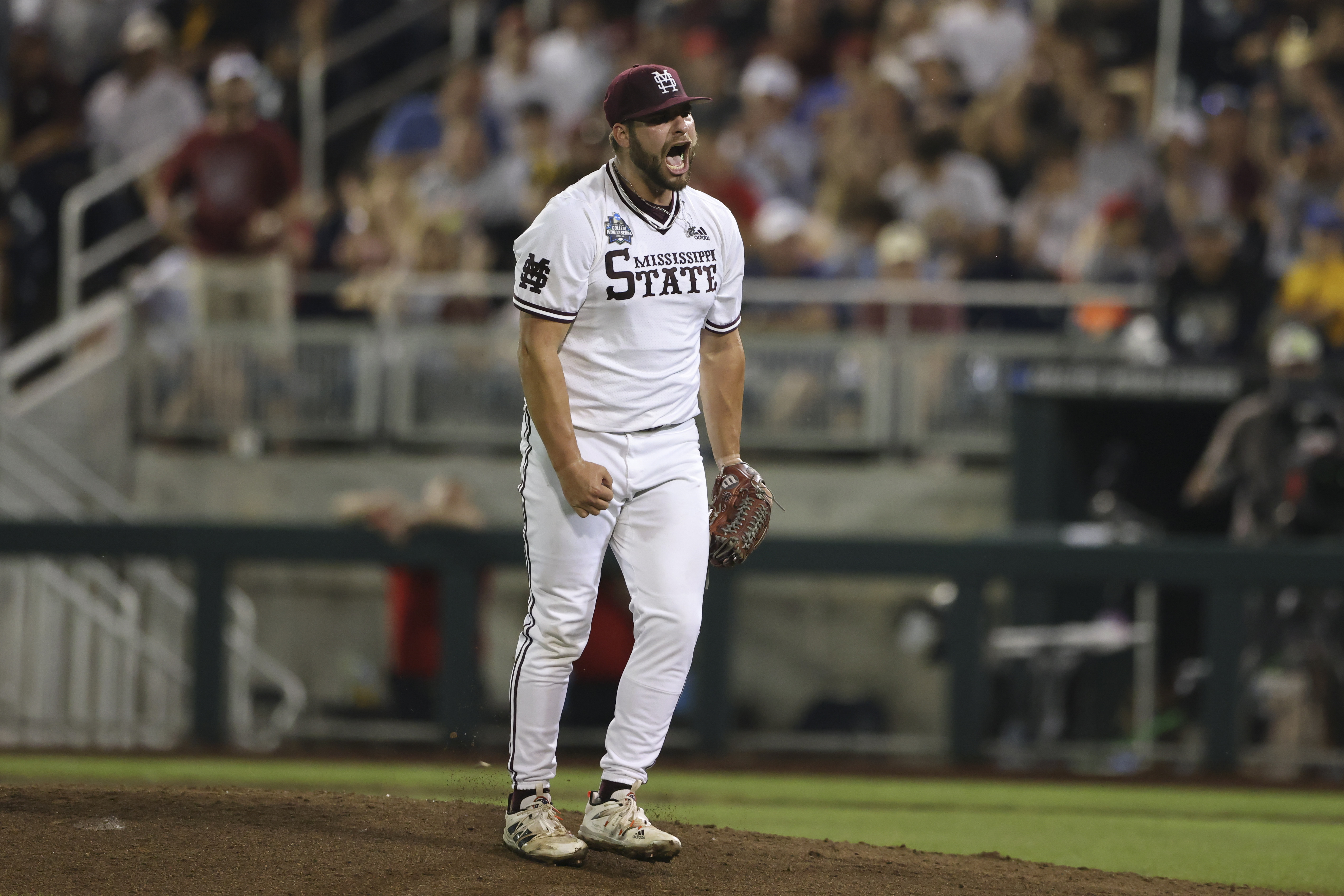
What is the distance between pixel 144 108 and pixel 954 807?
349 inches

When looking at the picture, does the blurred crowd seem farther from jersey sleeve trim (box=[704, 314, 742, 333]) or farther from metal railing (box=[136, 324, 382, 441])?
jersey sleeve trim (box=[704, 314, 742, 333])

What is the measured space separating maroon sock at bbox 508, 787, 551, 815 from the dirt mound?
129 millimetres

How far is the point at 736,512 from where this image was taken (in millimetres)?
5730

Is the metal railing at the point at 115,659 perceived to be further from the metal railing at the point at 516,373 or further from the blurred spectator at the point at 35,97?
the blurred spectator at the point at 35,97

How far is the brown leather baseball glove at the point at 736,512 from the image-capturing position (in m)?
5.72

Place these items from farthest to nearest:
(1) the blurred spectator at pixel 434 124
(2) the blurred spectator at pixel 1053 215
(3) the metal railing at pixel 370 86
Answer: (3) the metal railing at pixel 370 86 → (1) the blurred spectator at pixel 434 124 → (2) the blurred spectator at pixel 1053 215

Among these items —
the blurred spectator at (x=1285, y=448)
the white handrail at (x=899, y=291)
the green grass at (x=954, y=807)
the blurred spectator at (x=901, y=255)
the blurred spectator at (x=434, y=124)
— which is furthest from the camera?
the blurred spectator at (x=434, y=124)

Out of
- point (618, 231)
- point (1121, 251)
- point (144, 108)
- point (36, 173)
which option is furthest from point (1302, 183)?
point (36, 173)

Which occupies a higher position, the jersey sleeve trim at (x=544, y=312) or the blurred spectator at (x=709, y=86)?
the blurred spectator at (x=709, y=86)

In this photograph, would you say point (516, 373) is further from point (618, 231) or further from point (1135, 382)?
point (618, 231)

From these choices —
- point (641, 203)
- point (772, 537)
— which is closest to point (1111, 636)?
point (772, 537)

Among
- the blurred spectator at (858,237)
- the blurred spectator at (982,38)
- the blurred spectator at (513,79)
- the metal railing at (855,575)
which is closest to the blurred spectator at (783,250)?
the blurred spectator at (858,237)

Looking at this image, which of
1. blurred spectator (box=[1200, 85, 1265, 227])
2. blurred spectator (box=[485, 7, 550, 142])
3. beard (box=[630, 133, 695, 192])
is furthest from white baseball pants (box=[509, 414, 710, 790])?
blurred spectator (box=[485, 7, 550, 142])

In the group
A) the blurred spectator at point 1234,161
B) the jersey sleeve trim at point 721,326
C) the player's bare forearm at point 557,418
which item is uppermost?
the blurred spectator at point 1234,161
